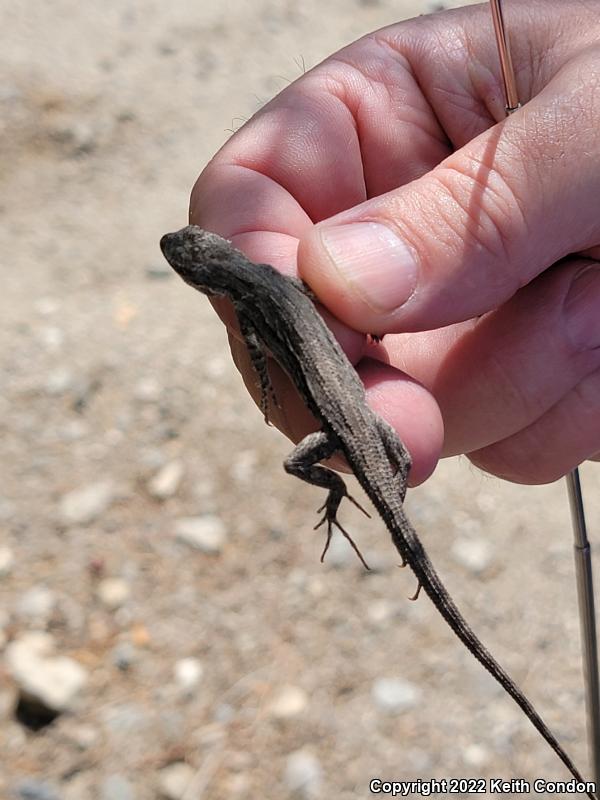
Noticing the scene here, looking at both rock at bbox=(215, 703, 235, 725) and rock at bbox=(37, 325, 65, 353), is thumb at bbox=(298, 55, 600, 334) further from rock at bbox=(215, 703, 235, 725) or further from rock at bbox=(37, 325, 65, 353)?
rock at bbox=(37, 325, 65, 353)

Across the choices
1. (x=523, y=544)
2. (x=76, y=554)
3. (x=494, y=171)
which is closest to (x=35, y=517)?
(x=76, y=554)

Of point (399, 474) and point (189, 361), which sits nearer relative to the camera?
point (399, 474)

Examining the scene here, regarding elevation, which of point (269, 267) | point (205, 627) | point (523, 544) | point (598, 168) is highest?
point (598, 168)

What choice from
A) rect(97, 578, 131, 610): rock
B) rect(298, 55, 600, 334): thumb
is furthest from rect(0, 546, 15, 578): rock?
rect(298, 55, 600, 334): thumb

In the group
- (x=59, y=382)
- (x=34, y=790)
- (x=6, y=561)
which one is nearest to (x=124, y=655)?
(x=34, y=790)

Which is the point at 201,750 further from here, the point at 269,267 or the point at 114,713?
the point at 269,267

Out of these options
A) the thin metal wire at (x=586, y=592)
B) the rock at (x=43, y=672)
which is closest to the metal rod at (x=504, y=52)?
the thin metal wire at (x=586, y=592)

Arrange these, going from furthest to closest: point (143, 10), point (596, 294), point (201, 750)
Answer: point (143, 10), point (201, 750), point (596, 294)
